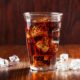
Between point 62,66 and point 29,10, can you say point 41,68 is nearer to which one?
point 62,66

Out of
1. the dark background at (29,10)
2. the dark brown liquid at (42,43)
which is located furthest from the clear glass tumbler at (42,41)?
the dark background at (29,10)

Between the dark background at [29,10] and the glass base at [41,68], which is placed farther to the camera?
the dark background at [29,10]

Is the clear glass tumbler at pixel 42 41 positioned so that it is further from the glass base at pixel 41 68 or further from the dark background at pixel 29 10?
the dark background at pixel 29 10

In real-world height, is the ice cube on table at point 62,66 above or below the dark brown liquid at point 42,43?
below

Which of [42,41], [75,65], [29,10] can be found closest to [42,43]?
[42,41]

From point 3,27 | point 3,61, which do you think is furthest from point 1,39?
point 3,61

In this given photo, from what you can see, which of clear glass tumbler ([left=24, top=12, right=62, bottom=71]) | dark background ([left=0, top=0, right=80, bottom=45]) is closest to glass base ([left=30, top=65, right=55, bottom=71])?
clear glass tumbler ([left=24, top=12, right=62, bottom=71])
